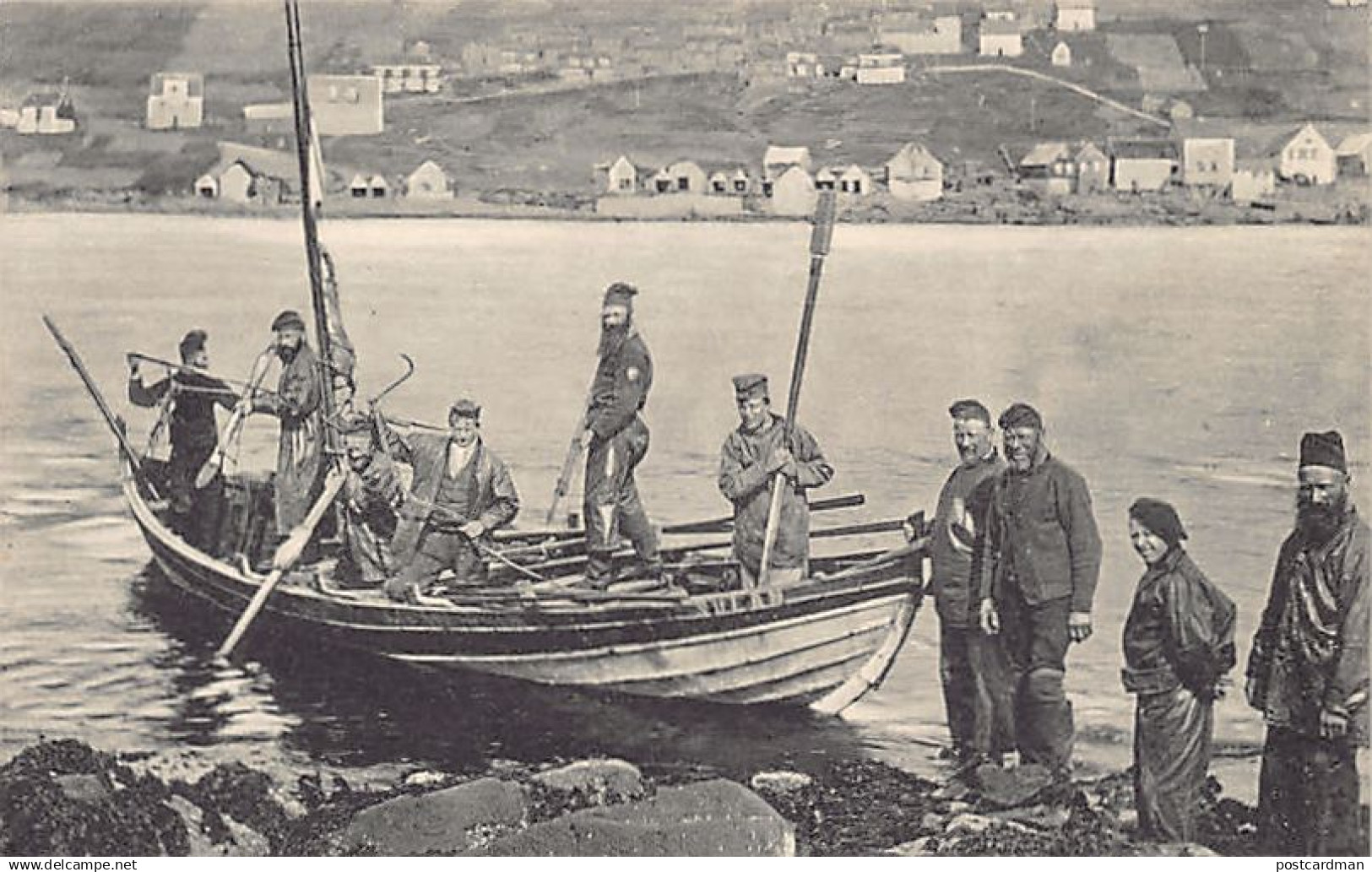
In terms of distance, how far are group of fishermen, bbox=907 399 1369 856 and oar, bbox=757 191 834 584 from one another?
55 centimetres

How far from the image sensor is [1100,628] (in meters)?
7.48

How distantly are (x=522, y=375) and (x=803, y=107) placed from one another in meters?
1.44

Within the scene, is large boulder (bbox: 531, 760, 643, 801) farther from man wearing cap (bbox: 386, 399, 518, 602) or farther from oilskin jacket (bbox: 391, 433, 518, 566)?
oilskin jacket (bbox: 391, 433, 518, 566)

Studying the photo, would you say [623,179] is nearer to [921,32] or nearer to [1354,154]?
[921,32]

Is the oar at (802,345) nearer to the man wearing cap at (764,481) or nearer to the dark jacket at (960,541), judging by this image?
the man wearing cap at (764,481)

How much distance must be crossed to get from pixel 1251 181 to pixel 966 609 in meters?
1.95

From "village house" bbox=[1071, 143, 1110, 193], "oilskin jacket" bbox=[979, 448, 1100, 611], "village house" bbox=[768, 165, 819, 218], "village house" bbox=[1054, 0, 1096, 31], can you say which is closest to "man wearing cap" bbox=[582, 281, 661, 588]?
"village house" bbox=[768, 165, 819, 218]

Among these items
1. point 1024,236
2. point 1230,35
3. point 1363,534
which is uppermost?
point 1230,35

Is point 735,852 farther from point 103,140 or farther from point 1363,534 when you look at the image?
point 103,140

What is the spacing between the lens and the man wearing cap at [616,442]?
25.3 feet

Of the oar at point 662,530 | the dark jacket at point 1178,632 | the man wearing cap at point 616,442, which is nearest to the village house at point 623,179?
the man wearing cap at point 616,442

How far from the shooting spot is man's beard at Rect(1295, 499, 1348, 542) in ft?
23.6

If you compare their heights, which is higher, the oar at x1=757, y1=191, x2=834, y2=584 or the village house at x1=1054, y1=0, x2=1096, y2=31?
the village house at x1=1054, y1=0, x2=1096, y2=31

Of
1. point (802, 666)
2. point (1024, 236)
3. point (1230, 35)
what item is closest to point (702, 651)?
point (802, 666)
